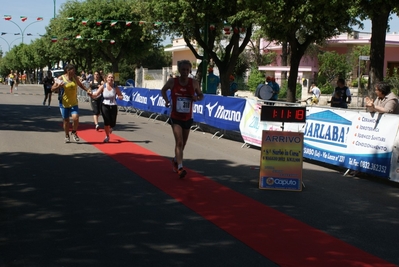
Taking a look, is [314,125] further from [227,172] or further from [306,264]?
[306,264]

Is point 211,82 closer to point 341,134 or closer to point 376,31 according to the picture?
point 376,31

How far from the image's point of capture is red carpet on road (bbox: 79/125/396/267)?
5906 mm

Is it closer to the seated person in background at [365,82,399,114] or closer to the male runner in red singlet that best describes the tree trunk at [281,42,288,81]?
the seated person in background at [365,82,399,114]

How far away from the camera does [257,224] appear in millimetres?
7148

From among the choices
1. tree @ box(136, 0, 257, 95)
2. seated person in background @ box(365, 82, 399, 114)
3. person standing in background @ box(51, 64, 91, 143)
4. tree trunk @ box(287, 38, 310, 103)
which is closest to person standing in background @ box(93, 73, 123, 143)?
person standing in background @ box(51, 64, 91, 143)

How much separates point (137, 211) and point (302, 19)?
53.1 feet

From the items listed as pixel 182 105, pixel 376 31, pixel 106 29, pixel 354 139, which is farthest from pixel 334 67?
pixel 182 105

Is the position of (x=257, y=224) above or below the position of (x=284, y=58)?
below

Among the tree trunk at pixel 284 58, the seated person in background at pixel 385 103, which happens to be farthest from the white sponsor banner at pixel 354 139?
the tree trunk at pixel 284 58

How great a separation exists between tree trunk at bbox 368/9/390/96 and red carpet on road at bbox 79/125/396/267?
30.4 feet

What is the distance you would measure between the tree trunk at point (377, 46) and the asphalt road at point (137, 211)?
6595 mm

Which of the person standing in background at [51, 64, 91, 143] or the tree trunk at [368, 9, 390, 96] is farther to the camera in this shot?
the tree trunk at [368, 9, 390, 96]

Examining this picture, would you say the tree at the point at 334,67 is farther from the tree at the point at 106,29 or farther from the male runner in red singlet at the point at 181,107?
the male runner in red singlet at the point at 181,107

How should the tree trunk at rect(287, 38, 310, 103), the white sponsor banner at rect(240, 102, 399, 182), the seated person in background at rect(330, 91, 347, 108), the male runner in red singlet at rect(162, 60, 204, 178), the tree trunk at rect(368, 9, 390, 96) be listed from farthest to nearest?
the tree trunk at rect(287, 38, 310, 103) → the seated person in background at rect(330, 91, 347, 108) → the tree trunk at rect(368, 9, 390, 96) → the white sponsor banner at rect(240, 102, 399, 182) → the male runner in red singlet at rect(162, 60, 204, 178)
